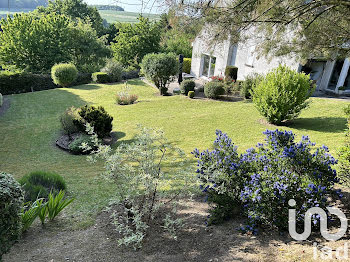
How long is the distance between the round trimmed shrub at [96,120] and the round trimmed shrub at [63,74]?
14.0 metres

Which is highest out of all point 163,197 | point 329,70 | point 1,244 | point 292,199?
point 329,70

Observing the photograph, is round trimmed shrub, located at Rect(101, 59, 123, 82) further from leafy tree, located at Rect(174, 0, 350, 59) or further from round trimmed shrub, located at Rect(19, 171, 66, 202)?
leafy tree, located at Rect(174, 0, 350, 59)

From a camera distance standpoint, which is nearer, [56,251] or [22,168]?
[56,251]

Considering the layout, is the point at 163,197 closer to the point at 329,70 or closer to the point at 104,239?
the point at 104,239

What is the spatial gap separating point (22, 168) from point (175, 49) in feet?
89.6

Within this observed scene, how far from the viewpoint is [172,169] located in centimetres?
722

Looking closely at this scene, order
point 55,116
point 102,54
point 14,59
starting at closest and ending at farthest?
1. point 55,116
2. point 14,59
3. point 102,54

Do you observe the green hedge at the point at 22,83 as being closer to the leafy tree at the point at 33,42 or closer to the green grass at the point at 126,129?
the leafy tree at the point at 33,42

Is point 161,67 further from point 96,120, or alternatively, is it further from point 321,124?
point 321,124

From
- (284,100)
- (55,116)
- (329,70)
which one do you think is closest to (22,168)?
(55,116)

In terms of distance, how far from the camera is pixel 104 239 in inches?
152

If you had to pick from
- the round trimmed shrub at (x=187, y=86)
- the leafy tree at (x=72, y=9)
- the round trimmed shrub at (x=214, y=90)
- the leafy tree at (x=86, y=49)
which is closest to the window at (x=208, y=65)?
Result: the round trimmed shrub at (x=187, y=86)

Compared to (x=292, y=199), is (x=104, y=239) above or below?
below

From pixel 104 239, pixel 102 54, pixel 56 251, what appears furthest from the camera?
pixel 102 54
